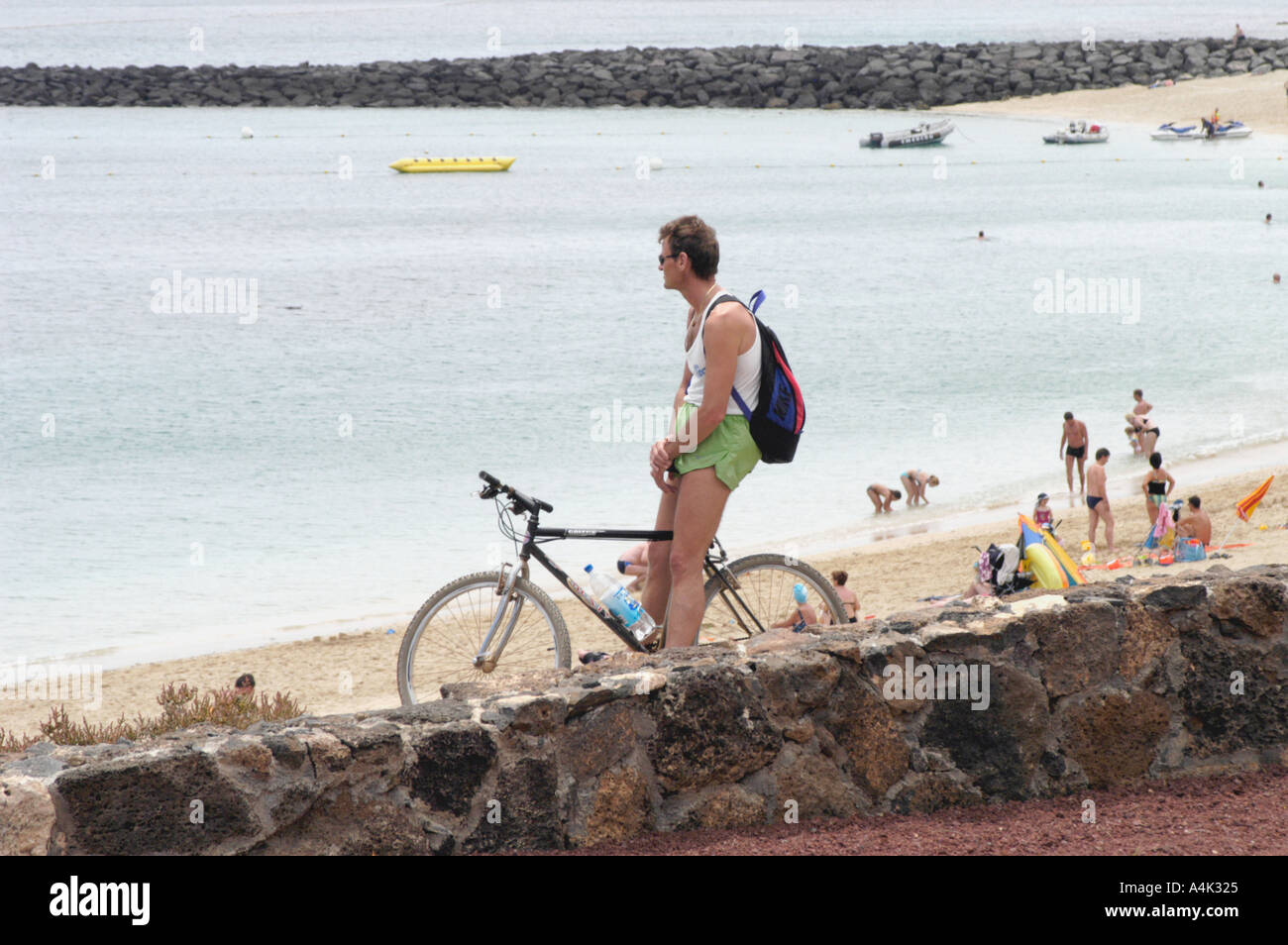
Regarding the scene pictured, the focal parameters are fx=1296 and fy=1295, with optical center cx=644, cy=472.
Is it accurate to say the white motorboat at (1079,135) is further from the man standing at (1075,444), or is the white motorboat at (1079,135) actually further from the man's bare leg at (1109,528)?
the man's bare leg at (1109,528)

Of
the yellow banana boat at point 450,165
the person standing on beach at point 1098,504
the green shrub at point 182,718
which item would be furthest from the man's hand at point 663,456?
the yellow banana boat at point 450,165

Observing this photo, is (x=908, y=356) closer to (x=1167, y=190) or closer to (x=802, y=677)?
(x=802, y=677)

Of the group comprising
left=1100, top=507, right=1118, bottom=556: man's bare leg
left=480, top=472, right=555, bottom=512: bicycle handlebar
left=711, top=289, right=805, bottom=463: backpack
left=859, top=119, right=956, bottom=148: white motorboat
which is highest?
left=859, top=119, right=956, bottom=148: white motorboat

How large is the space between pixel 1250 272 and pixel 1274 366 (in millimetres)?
13632

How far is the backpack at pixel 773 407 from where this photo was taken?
4547 millimetres

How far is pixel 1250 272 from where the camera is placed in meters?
42.9

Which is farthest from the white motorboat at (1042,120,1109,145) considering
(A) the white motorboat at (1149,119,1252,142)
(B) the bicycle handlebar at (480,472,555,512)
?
(B) the bicycle handlebar at (480,472,555,512)

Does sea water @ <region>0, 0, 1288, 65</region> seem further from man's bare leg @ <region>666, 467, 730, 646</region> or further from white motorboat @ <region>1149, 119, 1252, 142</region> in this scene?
man's bare leg @ <region>666, 467, 730, 646</region>

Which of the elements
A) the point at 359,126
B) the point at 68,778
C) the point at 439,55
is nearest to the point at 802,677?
the point at 68,778

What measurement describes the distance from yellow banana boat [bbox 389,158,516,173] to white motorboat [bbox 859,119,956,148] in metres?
22.4

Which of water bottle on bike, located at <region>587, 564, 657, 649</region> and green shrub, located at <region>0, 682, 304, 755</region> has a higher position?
water bottle on bike, located at <region>587, 564, 657, 649</region>

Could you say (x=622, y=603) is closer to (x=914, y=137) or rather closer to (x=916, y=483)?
(x=916, y=483)

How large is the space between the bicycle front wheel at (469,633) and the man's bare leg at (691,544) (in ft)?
1.40

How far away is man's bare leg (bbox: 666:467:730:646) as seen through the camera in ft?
15.1
